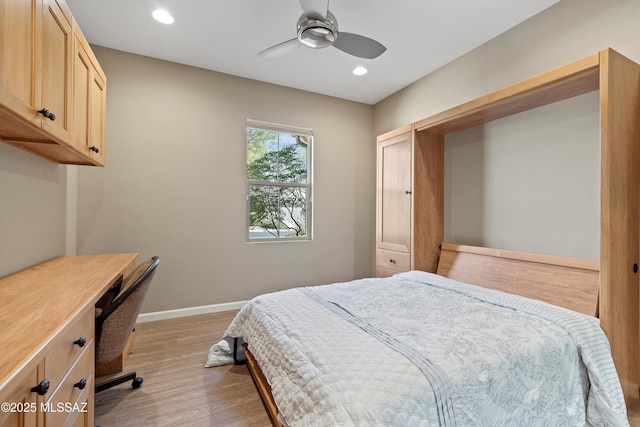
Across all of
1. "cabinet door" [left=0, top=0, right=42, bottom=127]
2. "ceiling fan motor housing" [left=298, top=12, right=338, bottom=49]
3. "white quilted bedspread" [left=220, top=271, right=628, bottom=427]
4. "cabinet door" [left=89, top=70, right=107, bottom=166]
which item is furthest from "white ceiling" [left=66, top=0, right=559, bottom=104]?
"white quilted bedspread" [left=220, top=271, right=628, bottom=427]

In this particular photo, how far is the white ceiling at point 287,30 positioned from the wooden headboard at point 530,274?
198cm

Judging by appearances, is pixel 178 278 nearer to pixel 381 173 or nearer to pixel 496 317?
pixel 381 173

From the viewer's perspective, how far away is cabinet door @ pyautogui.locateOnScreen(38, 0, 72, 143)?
4.71 ft

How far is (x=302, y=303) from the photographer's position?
6.59 ft

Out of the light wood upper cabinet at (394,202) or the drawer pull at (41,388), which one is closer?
the drawer pull at (41,388)

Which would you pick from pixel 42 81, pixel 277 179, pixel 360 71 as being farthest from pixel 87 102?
pixel 360 71

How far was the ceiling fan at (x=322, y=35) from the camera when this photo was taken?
1.81 meters

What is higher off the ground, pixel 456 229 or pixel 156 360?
pixel 456 229

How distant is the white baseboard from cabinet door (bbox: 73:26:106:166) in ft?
5.56

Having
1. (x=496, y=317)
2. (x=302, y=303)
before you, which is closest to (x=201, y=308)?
(x=302, y=303)

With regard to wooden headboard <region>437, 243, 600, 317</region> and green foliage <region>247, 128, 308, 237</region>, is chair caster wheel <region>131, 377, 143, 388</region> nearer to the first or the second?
green foliage <region>247, 128, 308, 237</region>

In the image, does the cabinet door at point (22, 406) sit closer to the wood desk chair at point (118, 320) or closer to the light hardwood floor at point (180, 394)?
the wood desk chair at point (118, 320)

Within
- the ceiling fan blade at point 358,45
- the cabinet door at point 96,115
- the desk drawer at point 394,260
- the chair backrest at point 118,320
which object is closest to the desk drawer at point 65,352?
the chair backrest at point 118,320

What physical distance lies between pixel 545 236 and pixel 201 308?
3485mm
